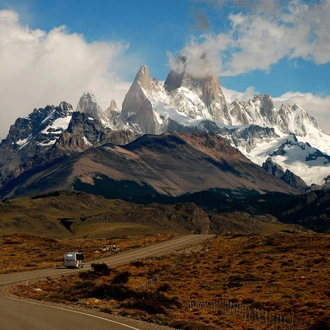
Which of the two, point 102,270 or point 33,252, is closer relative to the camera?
point 102,270

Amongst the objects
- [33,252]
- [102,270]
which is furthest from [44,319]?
[33,252]

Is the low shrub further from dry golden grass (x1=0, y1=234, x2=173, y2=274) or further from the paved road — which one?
the paved road

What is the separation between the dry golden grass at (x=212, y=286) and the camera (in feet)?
144

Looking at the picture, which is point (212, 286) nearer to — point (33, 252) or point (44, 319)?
point (44, 319)

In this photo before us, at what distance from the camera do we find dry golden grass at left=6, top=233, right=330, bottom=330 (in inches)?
1725

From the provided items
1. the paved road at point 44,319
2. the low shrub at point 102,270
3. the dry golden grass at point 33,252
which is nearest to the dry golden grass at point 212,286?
the low shrub at point 102,270

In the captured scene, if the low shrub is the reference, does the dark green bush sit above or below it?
below

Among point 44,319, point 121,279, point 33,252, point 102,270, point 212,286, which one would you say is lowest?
Result: point 44,319

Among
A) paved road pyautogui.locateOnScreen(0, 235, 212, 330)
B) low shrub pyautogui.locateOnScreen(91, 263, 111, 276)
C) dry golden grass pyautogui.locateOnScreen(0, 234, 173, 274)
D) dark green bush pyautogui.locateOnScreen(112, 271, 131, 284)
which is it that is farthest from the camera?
dry golden grass pyautogui.locateOnScreen(0, 234, 173, 274)

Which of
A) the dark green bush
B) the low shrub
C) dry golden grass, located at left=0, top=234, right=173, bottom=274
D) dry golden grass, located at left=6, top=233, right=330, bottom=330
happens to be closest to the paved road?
dry golden grass, located at left=6, top=233, right=330, bottom=330

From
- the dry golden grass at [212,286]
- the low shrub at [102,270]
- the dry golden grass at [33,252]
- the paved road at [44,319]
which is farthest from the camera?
the dry golden grass at [33,252]

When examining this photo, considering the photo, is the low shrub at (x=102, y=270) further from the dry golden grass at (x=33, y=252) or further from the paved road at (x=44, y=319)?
the paved road at (x=44, y=319)

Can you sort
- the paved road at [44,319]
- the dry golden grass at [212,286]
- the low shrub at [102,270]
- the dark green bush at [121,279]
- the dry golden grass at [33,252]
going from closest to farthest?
1. the paved road at [44,319]
2. the dry golden grass at [212,286]
3. the dark green bush at [121,279]
4. the low shrub at [102,270]
5. the dry golden grass at [33,252]

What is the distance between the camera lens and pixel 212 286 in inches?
2468
